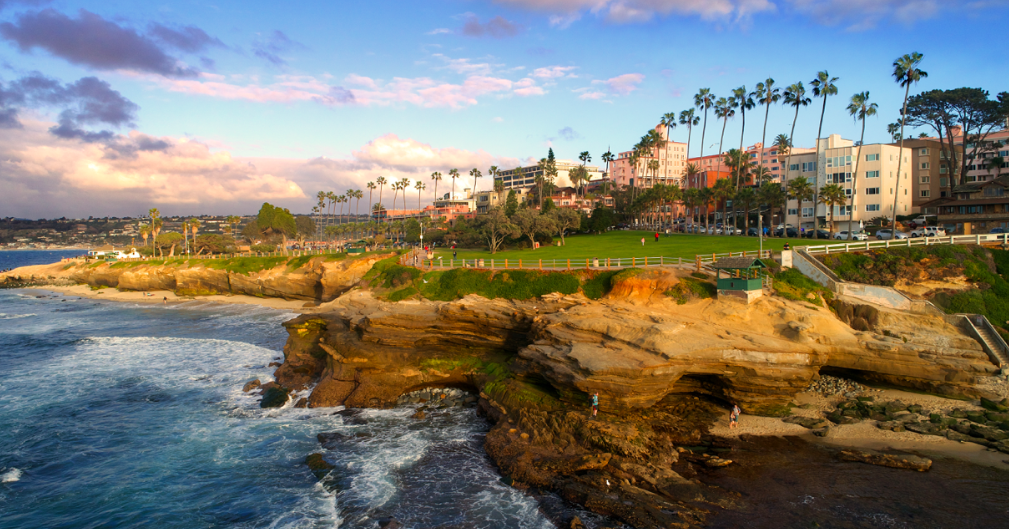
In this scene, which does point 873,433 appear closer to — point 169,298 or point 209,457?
point 209,457

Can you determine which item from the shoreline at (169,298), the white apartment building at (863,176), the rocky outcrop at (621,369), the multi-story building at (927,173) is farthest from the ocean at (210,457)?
the multi-story building at (927,173)

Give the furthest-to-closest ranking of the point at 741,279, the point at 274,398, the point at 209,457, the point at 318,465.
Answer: the point at 274,398, the point at 741,279, the point at 209,457, the point at 318,465

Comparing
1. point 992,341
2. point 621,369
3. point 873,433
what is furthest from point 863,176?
point 621,369

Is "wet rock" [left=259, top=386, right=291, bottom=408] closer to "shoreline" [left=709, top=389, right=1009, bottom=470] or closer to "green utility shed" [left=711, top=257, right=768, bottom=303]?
"shoreline" [left=709, top=389, right=1009, bottom=470]

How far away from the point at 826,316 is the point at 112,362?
46100 millimetres

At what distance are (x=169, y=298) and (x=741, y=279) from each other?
71.7 metres

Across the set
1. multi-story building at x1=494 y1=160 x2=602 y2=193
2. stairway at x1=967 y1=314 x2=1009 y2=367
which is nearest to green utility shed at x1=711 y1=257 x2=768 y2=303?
stairway at x1=967 y1=314 x2=1009 y2=367

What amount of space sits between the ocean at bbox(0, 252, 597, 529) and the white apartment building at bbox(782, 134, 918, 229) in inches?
2450

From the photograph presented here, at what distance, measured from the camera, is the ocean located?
1588 cm

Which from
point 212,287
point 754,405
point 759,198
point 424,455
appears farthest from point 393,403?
point 212,287

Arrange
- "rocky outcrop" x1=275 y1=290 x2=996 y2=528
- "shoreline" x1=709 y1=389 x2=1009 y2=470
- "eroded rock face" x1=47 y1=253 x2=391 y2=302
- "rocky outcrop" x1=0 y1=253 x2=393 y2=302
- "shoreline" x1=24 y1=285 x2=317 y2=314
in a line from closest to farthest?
"rocky outcrop" x1=275 y1=290 x2=996 y2=528, "shoreline" x1=709 y1=389 x2=1009 y2=470, "eroded rock face" x1=47 y1=253 x2=391 y2=302, "rocky outcrop" x1=0 y1=253 x2=393 y2=302, "shoreline" x1=24 y1=285 x2=317 y2=314

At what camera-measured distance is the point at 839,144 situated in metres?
68.6

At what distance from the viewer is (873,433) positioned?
1939 centimetres

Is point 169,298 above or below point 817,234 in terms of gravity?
below
